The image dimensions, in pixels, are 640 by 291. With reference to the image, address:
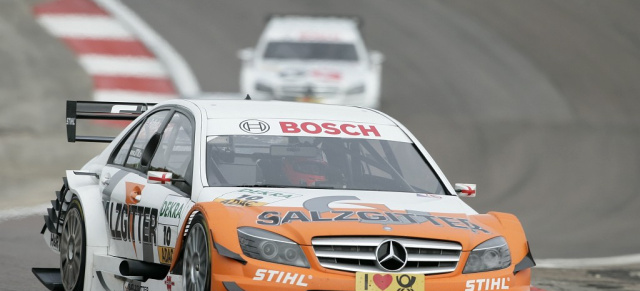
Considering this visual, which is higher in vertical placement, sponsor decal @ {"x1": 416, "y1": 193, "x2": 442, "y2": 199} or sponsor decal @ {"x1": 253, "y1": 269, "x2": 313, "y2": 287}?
sponsor decal @ {"x1": 416, "y1": 193, "x2": 442, "y2": 199}

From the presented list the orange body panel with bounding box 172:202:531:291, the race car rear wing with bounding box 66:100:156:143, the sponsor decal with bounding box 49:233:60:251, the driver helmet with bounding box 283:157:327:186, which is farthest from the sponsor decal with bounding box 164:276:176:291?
the race car rear wing with bounding box 66:100:156:143

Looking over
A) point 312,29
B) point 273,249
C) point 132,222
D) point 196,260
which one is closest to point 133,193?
point 132,222

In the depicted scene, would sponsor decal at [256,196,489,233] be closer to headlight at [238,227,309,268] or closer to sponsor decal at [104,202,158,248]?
headlight at [238,227,309,268]

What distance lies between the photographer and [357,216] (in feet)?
23.2

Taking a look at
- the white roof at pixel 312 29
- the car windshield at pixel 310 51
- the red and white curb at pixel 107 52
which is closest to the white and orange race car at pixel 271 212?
the red and white curb at pixel 107 52

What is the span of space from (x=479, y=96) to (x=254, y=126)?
18.9m

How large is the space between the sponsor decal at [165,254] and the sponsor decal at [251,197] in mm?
482

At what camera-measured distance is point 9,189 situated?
53.1 feet

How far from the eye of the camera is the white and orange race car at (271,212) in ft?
22.3

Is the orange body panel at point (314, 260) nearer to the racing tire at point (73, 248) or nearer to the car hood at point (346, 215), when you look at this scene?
the car hood at point (346, 215)

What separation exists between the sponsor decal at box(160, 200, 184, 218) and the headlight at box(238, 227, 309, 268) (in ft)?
2.81

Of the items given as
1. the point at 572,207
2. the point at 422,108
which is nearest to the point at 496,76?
the point at 422,108

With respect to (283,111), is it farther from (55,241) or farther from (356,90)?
(356,90)

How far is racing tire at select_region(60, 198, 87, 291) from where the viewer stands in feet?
28.4
